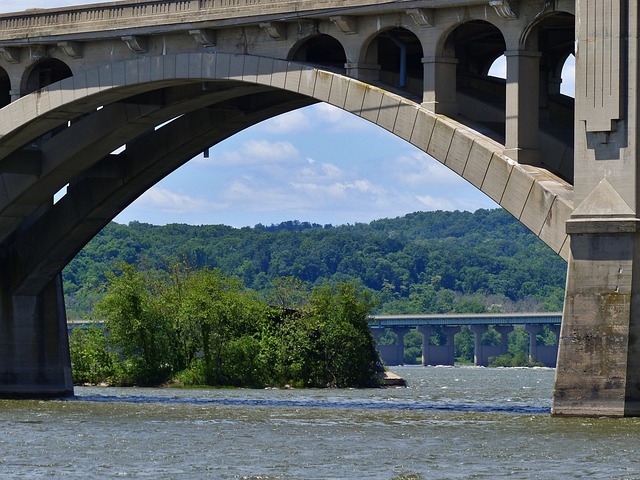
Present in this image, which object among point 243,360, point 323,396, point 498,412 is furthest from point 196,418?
point 243,360

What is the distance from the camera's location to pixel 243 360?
88.8 m

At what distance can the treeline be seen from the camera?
8738 cm

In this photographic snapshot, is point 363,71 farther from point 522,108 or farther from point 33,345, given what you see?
point 33,345

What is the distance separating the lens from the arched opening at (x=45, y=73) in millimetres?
59500

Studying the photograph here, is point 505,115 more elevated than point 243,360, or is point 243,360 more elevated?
point 505,115

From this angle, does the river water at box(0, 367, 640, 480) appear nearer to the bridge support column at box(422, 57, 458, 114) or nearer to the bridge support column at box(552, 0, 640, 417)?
the bridge support column at box(552, 0, 640, 417)

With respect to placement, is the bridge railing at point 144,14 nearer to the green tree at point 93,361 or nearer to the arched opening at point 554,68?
the arched opening at point 554,68

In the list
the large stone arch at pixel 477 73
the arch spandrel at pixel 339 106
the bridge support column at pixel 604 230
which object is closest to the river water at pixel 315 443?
the bridge support column at pixel 604 230

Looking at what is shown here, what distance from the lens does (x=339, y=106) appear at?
161ft

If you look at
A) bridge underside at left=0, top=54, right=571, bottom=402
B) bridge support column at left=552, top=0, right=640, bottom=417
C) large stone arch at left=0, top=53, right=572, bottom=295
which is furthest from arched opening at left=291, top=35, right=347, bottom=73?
bridge support column at left=552, top=0, right=640, bottom=417

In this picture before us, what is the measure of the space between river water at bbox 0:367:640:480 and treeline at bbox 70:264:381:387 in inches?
1157

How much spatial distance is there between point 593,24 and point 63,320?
1293 inches

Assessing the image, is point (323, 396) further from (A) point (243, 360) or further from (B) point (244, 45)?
(B) point (244, 45)

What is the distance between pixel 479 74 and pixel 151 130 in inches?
554
